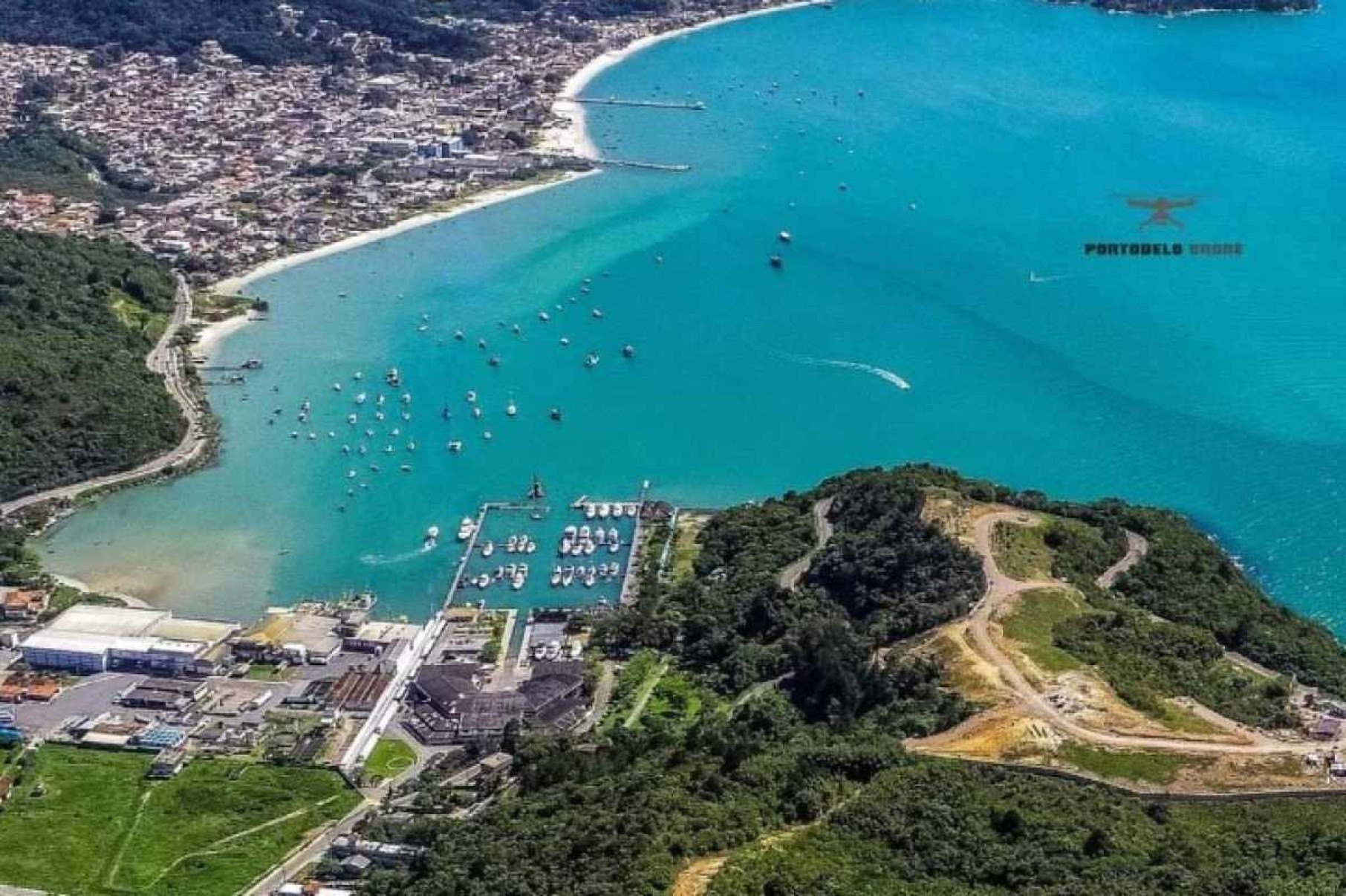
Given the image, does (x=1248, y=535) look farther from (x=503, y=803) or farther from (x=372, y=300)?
(x=372, y=300)

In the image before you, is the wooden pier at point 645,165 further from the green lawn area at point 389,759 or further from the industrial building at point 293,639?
the green lawn area at point 389,759

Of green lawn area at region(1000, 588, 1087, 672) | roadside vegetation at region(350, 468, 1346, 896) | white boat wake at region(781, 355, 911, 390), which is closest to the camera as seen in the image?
roadside vegetation at region(350, 468, 1346, 896)

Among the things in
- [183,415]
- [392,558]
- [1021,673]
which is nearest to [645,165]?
[183,415]

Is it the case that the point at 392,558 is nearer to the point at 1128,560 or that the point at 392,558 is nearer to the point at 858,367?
the point at 858,367

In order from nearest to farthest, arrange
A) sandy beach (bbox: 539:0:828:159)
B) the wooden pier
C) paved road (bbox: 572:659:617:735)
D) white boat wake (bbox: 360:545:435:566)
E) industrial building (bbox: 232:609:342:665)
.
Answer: paved road (bbox: 572:659:617:735) → industrial building (bbox: 232:609:342:665) → white boat wake (bbox: 360:545:435:566) → the wooden pier → sandy beach (bbox: 539:0:828:159)

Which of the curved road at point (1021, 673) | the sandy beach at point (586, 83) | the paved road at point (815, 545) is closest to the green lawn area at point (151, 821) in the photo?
the paved road at point (815, 545)

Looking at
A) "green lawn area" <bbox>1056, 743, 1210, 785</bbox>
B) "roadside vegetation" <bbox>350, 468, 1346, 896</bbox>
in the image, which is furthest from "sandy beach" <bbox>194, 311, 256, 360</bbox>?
"green lawn area" <bbox>1056, 743, 1210, 785</bbox>

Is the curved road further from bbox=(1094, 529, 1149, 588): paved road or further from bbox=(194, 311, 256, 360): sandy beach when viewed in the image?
bbox=(194, 311, 256, 360): sandy beach
